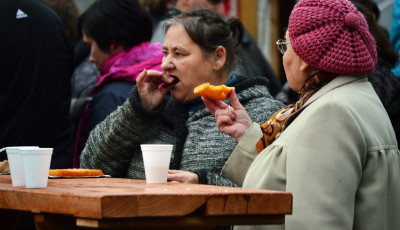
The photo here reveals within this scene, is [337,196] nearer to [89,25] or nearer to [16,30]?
Answer: [16,30]

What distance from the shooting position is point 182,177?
2.99m

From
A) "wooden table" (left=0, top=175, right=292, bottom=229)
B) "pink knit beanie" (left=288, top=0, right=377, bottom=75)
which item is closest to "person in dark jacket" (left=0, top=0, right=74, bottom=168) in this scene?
"wooden table" (left=0, top=175, right=292, bottom=229)

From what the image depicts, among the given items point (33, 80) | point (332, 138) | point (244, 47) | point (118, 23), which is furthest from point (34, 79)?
point (332, 138)

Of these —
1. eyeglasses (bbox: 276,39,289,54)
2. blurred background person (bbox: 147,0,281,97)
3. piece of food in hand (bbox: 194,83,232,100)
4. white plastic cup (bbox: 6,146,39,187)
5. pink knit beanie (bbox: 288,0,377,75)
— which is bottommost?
blurred background person (bbox: 147,0,281,97)

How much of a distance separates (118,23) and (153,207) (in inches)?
120

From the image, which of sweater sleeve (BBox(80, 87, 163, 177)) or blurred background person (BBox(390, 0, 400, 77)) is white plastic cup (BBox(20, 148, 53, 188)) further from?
blurred background person (BBox(390, 0, 400, 77))

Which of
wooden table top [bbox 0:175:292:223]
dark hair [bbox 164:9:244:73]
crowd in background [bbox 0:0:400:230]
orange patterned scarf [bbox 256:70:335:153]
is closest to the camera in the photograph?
wooden table top [bbox 0:175:292:223]

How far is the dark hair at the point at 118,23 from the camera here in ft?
15.5

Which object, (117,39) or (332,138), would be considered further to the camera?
(117,39)

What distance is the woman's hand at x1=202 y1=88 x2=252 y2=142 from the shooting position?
2920 millimetres

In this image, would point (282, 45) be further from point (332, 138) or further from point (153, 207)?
point (153, 207)

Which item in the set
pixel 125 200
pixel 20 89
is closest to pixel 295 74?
pixel 125 200

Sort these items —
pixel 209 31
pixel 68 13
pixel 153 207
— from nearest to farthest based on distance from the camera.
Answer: pixel 153 207
pixel 209 31
pixel 68 13

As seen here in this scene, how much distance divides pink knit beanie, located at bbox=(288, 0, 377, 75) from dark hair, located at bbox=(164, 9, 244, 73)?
4.06 feet
